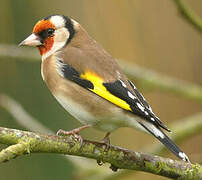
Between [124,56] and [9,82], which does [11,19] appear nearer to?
[9,82]

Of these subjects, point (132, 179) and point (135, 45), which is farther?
point (132, 179)

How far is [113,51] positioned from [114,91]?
213 cm

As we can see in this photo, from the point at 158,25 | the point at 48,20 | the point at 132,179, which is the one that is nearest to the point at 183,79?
the point at 158,25

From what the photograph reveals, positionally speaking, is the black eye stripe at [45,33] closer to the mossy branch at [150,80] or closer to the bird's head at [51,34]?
the bird's head at [51,34]

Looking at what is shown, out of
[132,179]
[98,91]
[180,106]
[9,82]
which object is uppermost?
[98,91]

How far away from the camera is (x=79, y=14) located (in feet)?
17.5

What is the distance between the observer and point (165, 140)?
126 inches

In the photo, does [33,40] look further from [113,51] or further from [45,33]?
[113,51]

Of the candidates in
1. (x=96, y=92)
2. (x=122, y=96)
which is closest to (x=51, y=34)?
(x=96, y=92)

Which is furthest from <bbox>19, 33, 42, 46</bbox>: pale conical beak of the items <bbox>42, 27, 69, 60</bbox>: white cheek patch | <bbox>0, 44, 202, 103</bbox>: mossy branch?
<bbox>0, 44, 202, 103</bbox>: mossy branch

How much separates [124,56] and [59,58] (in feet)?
6.35

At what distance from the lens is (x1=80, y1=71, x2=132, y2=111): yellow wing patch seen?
335cm

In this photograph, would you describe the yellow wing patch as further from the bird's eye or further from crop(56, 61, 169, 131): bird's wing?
the bird's eye

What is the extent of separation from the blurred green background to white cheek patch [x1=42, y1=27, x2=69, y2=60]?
1189 mm
